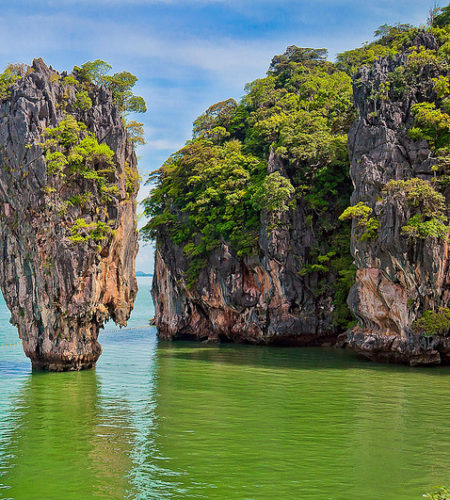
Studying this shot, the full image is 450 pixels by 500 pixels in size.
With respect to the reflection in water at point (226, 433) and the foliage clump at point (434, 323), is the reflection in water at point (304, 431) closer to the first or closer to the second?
the reflection in water at point (226, 433)

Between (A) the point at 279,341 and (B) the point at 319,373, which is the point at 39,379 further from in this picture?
(A) the point at 279,341

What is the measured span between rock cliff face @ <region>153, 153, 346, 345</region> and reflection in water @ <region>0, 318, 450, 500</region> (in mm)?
8478

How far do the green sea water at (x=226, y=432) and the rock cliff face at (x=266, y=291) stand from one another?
8.16 metres

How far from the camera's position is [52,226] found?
76.9ft

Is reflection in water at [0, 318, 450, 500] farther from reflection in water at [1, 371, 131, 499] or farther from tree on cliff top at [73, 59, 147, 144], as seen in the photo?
tree on cliff top at [73, 59, 147, 144]

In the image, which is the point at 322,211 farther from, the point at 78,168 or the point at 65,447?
the point at 65,447

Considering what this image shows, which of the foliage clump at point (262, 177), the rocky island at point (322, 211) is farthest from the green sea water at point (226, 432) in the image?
the foliage clump at point (262, 177)

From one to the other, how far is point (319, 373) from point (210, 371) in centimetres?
478

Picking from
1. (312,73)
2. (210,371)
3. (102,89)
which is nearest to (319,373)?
(210,371)

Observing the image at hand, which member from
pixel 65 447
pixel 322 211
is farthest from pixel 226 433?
pixel 322 211

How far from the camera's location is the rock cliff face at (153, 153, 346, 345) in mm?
33656

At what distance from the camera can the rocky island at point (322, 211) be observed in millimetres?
24703

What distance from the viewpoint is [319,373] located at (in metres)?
23.8

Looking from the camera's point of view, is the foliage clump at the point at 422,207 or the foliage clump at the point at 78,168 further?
the foliage clump at the point at 422,207
